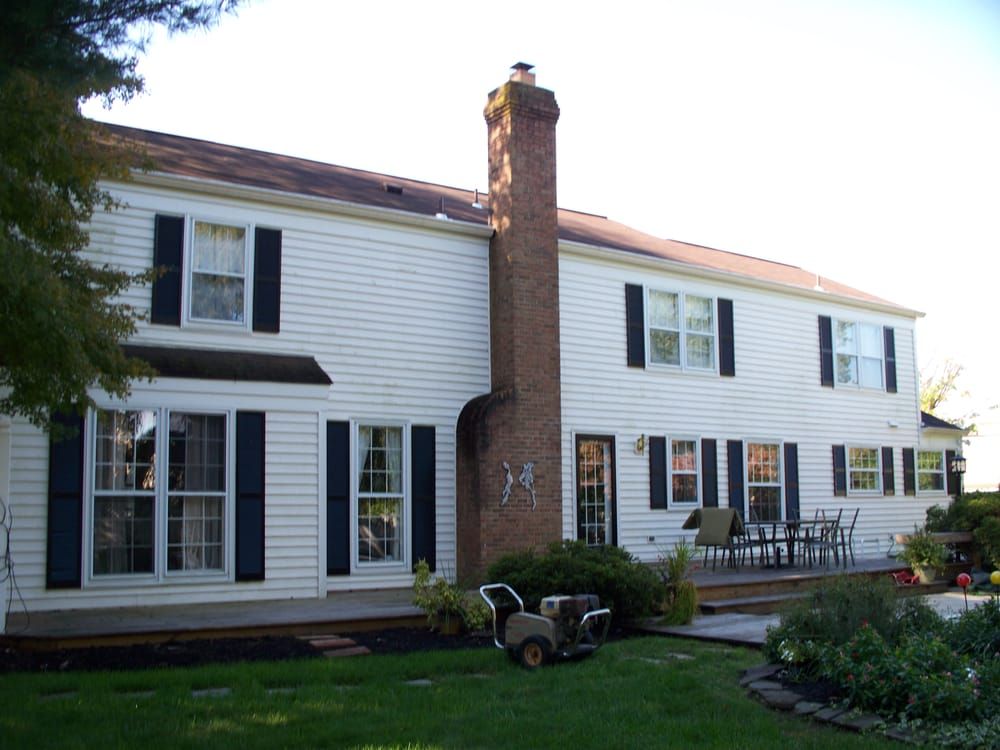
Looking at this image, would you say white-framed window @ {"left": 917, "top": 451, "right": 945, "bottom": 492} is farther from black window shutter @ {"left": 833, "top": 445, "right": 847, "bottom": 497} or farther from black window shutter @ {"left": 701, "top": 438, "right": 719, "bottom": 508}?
black window shutter @ {"left": 701, "top": 438, "right": 719, "bottom": 508}

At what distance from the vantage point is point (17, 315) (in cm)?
730

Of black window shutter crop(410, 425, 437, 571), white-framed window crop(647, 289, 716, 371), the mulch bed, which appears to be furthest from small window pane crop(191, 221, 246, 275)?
white-framed window crop(647, 289, 716, 371)

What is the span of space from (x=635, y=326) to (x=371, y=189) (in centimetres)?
492

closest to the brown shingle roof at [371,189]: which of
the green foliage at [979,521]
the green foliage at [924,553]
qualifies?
the green foliage at [979,521]

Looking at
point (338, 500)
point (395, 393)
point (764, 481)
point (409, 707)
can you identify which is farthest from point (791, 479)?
point (409, 707)

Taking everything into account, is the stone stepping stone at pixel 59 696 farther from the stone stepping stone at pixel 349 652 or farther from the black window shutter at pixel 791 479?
the black window shutter at pixel 791 479

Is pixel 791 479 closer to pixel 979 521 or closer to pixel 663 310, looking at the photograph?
pixel 979 521

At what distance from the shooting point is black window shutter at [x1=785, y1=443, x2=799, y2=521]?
18.5 metres

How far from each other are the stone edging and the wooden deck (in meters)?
4.34

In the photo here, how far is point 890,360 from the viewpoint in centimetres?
2106

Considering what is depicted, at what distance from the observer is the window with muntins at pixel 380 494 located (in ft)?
44.1

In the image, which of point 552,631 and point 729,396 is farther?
point 729,396

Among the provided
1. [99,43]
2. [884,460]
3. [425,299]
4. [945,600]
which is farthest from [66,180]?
[884,460]

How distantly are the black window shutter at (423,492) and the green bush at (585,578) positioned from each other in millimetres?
3219
